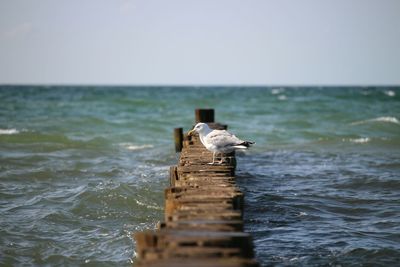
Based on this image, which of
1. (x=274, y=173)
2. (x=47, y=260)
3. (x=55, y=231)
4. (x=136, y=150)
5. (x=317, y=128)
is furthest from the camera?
(x=317, y=128)

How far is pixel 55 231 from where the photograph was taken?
8109 millimetres

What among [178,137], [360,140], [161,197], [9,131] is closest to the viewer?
[161,197]

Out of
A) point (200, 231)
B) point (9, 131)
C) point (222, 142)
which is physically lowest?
point (200, 231)

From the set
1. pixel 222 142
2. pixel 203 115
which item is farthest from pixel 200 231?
pixel 203 115

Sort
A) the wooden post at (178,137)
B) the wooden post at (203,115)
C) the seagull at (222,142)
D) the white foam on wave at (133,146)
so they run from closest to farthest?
the seagull at (222,142) < the wooden post at (178,137) < the wooden post at (203,115) < the white foam on wave at (133,146)

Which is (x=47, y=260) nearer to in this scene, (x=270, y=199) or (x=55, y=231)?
(x=55, y=231)

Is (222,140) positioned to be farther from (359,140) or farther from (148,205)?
(359,140)

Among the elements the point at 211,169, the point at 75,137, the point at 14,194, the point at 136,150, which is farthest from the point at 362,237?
the point at 75,137

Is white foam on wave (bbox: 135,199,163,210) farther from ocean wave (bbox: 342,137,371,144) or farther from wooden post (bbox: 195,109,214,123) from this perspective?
ocean wave (bbox: 342,137,371,144)

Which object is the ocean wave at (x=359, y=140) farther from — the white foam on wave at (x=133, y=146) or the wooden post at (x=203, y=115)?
the white foam on wave at (x=133, y=146)

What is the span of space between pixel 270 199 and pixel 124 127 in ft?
47.7

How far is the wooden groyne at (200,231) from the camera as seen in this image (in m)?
4.29

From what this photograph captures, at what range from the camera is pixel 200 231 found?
15.8ft

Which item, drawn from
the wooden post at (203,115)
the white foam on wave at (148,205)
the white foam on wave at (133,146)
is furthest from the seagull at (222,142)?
the white foam on wave at (133,146)
